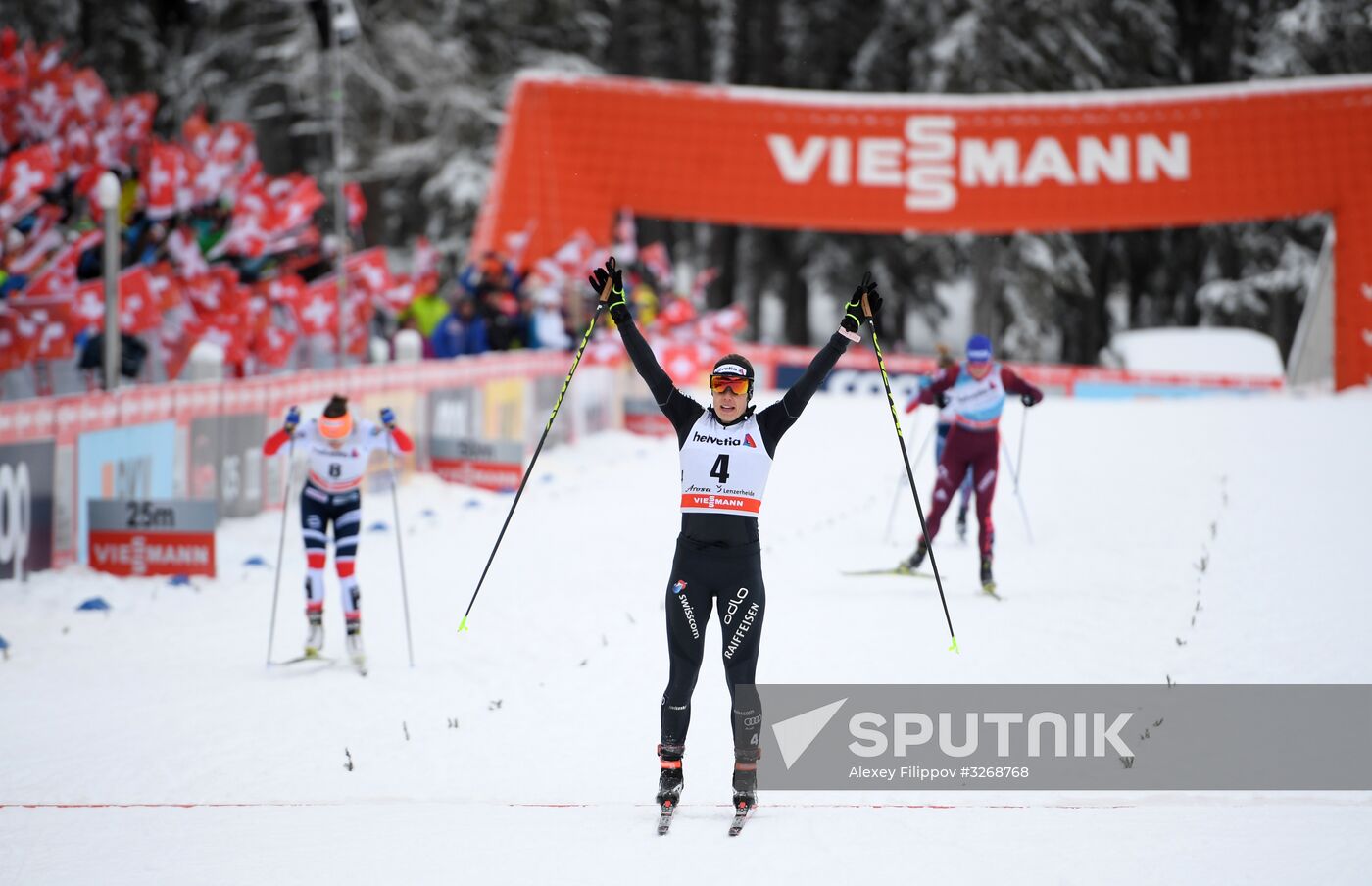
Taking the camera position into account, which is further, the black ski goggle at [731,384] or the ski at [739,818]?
the black ski goggle at [731,384]

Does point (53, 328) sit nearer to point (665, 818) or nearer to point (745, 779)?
point (665, 818)

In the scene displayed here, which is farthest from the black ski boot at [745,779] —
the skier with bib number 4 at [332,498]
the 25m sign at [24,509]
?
the 25m sign at [24,509]

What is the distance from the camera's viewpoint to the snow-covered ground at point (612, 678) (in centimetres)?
612

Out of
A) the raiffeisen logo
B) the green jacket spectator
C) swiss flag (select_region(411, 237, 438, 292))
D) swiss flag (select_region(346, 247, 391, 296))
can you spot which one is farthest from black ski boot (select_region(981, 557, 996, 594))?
the raiffeisen logo

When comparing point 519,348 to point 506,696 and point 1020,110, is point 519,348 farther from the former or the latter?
point 506,696

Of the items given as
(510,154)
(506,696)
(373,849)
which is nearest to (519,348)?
(510,154)

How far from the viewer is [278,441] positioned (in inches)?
398

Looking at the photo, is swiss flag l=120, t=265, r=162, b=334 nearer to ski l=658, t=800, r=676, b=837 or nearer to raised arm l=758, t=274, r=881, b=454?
raised arm l=758, t=274, r=881, b=454

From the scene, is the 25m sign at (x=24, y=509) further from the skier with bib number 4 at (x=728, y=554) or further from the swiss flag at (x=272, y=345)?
the skier with bib number 4 at (x=728, y=554)

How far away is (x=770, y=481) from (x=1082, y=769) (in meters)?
10.6

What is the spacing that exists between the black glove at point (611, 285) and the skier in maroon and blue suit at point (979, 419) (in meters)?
5.51

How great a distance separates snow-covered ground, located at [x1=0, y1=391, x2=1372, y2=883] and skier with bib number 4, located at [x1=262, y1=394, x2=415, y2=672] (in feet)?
1.24

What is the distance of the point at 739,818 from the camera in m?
6.43

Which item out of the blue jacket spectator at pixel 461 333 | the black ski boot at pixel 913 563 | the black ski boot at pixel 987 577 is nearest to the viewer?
the black ski boot at pixel 987 577
